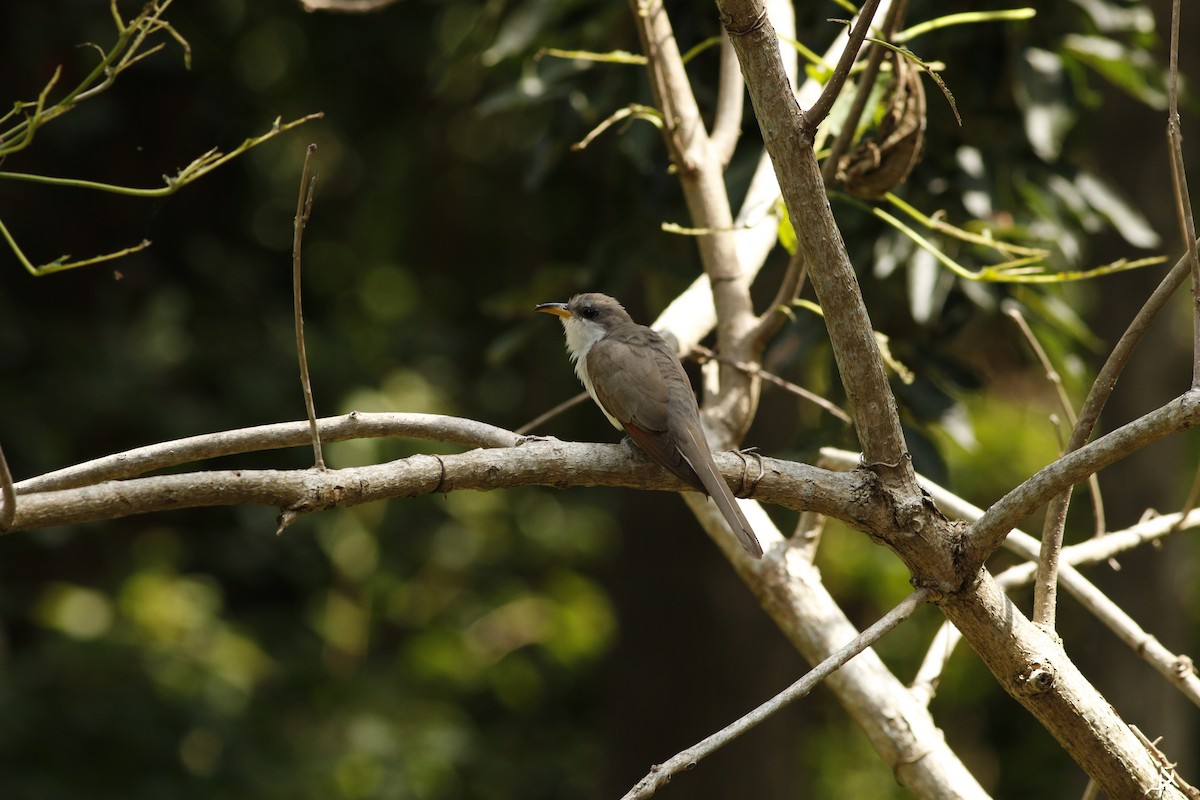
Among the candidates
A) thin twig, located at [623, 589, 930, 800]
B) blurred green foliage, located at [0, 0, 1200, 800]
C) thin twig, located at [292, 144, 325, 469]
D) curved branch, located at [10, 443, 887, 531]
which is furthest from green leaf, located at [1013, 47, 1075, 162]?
thin twig, located at [292, 144, 325, 469]

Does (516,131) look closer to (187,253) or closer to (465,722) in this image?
(187,253)

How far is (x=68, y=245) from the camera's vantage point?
6.48 meters

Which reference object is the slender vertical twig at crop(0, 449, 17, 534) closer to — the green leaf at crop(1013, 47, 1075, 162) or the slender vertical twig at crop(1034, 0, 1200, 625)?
the slender vertical twig at crop(1034, 0, 1200, 625)

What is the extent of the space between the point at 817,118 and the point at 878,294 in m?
2.16

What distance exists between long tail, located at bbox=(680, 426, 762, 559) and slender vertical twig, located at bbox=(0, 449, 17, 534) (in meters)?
1.42

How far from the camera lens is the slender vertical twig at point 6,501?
1.80m

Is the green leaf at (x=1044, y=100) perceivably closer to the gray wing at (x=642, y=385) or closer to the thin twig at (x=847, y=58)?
the gray wing at (x=642, y=385)

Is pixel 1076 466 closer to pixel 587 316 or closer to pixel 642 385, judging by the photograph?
pixel 642 385

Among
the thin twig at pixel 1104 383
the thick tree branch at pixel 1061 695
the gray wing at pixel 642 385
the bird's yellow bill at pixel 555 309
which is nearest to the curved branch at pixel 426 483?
the gray wing at pixel 642 385

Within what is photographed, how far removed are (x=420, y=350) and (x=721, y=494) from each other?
5606mm

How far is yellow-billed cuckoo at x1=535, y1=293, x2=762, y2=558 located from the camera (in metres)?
2.79

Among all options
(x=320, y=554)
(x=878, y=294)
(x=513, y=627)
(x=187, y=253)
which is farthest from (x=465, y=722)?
(x=878, y=294)

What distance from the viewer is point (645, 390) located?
10.8 ft

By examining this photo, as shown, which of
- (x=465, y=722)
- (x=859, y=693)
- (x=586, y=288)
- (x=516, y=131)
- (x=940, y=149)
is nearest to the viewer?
(x=859, y=693)
